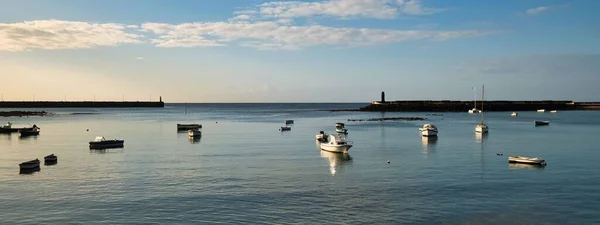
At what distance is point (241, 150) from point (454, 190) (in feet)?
98.4

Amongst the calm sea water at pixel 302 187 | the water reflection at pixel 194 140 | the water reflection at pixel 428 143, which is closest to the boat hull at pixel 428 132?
the water reflection at pixel 428 143

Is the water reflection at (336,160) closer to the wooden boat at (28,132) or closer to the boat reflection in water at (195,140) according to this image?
the boat reflection in water at (195,140)

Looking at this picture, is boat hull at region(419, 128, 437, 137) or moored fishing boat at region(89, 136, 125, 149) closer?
moored fishing boat at region(89, 136, 125, 149)

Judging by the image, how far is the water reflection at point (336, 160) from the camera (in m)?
42.1

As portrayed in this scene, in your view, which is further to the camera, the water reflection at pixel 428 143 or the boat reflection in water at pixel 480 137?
the boat reflection in water at pixel 480 137

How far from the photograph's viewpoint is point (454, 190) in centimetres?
3216

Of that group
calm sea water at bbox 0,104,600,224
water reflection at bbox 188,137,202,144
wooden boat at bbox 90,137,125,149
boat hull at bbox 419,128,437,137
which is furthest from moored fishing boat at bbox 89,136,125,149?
boat hull at bbox 419,128,437,137

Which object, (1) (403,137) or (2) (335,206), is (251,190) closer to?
(2) (335,206)

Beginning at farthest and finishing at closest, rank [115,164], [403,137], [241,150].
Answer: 1. [403,137]
2. [241,150]
3. [115,164]

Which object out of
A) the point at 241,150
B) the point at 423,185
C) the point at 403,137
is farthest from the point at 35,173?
the point at 403,137

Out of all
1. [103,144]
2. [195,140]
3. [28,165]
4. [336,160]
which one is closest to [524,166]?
[336,160]

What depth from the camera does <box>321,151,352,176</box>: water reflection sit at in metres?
42.1

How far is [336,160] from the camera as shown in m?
48.1

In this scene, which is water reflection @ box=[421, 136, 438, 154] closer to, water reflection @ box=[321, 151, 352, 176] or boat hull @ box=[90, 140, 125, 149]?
water reflection @ box=[321, 151, 352, 176]
